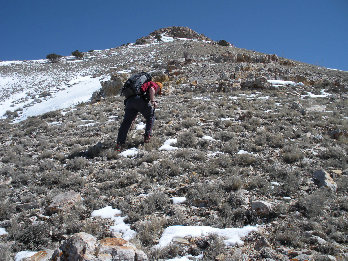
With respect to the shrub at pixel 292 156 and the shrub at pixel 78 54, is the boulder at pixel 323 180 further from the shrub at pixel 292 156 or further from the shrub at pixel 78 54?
the shrub at pixel 78 54

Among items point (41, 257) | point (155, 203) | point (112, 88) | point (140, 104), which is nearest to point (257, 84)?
point (112, 88)

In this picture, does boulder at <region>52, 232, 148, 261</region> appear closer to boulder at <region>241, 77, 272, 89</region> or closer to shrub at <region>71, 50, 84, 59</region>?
boulder at <region>241, 77, 272, 89</region>

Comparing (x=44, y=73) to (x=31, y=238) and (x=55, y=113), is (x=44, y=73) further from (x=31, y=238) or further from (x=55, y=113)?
(x=31, y=238)

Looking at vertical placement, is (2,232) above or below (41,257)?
below

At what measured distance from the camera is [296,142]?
6516mm

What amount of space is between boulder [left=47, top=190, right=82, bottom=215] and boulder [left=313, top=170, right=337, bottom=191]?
14.3ft

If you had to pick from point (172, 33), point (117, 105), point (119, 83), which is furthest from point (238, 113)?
point (172, 33)

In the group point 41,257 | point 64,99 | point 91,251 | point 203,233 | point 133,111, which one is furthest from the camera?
point 64,99

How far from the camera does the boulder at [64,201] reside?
394 cm

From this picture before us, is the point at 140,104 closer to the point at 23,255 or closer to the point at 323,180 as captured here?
the point at 23,255

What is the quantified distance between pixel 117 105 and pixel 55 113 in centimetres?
296

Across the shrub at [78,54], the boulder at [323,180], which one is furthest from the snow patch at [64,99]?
the shrub at [78,54]

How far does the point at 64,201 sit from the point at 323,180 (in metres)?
4.65

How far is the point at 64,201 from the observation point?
13.6 feet
